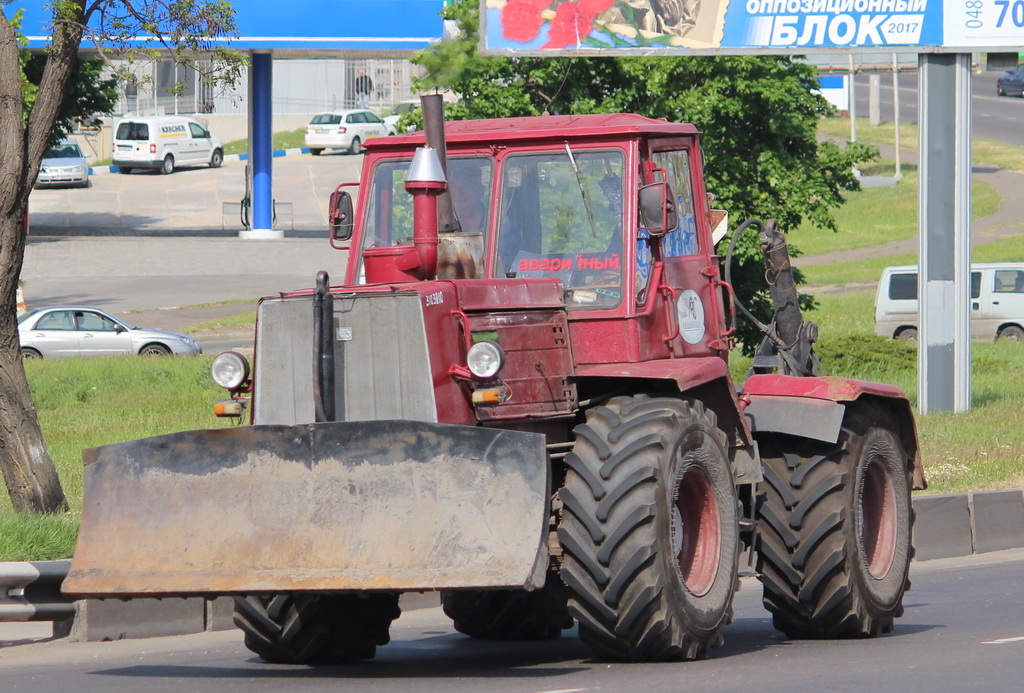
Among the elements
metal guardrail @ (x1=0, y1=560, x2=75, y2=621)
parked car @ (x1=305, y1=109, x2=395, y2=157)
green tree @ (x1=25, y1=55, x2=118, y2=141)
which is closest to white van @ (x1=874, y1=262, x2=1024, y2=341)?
green tree @ (x1=25, y1=55, x2=118, y2=141)

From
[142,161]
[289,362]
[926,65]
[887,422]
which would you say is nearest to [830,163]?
[926,65]

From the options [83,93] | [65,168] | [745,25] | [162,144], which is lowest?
[745,25]

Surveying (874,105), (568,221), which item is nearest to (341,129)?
(874,105)

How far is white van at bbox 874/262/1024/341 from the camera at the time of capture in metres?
31.3

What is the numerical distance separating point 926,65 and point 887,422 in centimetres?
1079

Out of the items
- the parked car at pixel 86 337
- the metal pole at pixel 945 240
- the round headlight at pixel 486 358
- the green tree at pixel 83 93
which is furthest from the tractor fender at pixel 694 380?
the green tree at pixel 83 93

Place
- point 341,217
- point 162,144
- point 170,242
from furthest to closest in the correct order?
point 162,144 < point 170,242 < point 341,217

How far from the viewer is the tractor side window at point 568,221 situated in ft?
27.7

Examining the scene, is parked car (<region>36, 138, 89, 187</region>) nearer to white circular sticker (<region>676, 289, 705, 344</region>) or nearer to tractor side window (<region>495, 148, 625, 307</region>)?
white circular sticker (<region>676, 289, 705, 344</region>)

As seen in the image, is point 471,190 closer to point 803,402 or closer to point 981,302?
point 803,402

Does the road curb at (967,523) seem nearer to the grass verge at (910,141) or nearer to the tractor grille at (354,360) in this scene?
the tractor grille at (354,360)

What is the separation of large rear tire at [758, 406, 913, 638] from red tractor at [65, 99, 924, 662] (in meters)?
0.02

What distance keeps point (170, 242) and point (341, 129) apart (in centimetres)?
1800

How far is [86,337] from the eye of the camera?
93.9ft
